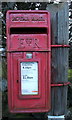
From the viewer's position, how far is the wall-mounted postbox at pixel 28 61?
181 centimetres

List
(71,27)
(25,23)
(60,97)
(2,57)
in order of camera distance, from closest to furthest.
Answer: (25,23), (60,97), (2,57), (71,27)

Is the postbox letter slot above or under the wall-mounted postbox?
above

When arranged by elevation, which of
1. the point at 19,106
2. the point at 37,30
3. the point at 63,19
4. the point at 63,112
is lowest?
the point at 63,112

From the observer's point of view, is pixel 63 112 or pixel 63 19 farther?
pixel 63 112

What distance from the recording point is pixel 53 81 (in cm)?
192

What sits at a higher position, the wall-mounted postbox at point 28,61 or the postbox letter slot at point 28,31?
the postbox letter slot at point 28,31

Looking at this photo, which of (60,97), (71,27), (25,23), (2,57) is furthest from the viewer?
(71,27)

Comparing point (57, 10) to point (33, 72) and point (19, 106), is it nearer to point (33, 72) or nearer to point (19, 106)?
point (33, 72)

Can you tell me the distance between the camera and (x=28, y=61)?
1.82 meters

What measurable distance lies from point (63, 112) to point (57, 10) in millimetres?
1185

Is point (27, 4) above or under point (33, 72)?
above

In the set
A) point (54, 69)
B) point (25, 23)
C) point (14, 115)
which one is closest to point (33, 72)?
point (54, 69)

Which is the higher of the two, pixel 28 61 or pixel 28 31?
pixel 28 31

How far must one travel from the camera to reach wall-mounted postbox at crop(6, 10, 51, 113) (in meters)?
1.81
